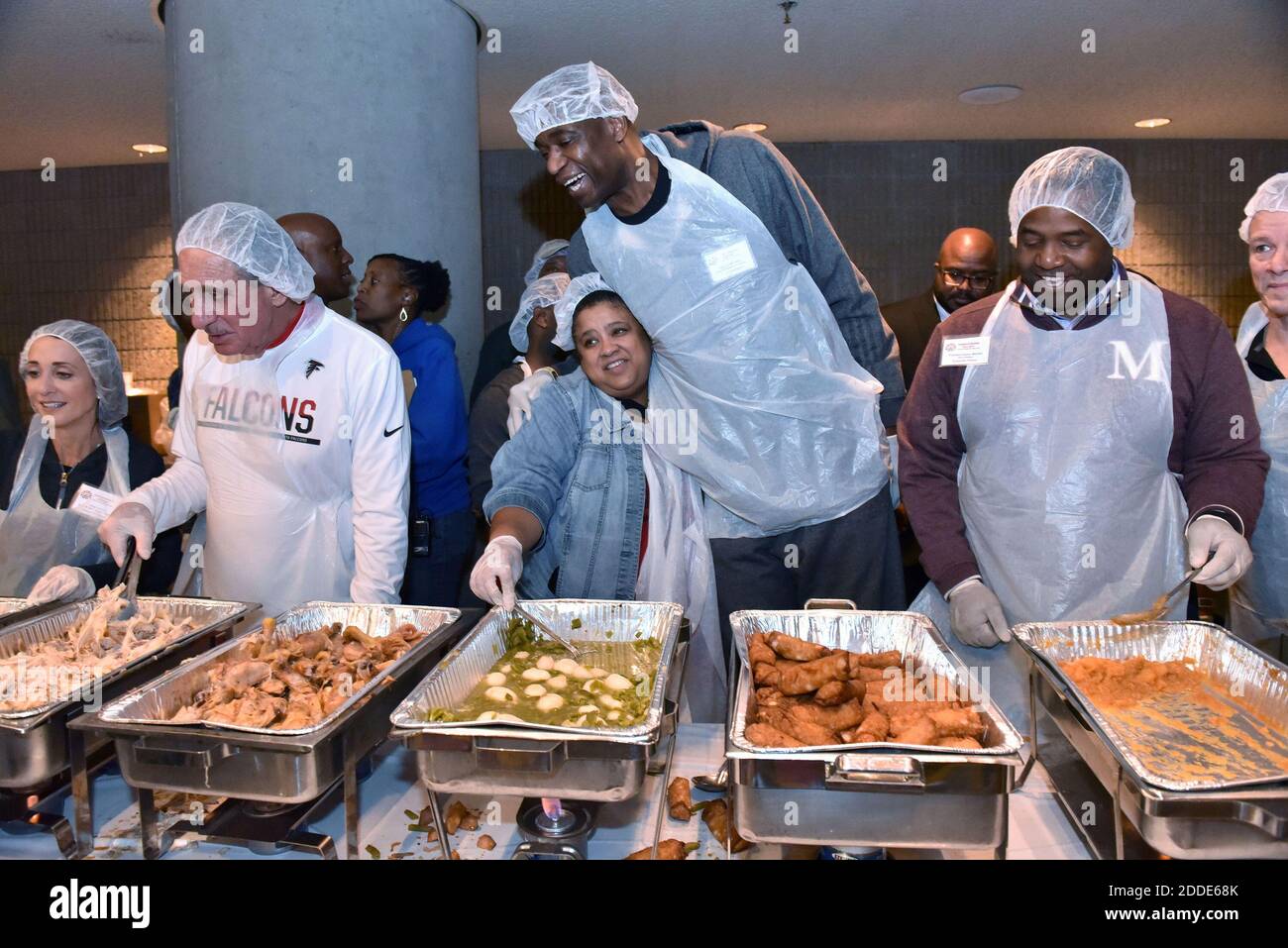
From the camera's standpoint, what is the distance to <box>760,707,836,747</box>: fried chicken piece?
1.24 metres

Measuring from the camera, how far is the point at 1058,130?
6234 millimetres

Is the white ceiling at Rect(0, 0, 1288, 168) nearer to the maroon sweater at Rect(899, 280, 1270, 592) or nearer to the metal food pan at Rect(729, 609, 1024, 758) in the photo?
the maroon sweater at Rect(899, 280, 1270, 592)

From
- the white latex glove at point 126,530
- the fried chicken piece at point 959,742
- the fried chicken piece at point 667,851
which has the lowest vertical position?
the fried chicken piece at point 667,851

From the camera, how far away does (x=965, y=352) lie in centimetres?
194

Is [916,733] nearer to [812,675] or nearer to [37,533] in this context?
[812,675]

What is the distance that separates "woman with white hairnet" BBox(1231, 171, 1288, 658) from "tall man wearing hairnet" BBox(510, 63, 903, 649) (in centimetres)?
82

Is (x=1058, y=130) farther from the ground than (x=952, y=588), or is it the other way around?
(x=1058, y=130)

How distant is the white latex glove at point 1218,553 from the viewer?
160 cm

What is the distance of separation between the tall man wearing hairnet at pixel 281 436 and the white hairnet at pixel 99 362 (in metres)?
0.54

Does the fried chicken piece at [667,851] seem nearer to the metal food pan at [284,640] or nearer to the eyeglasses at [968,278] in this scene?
the metal food pan at [284,640]

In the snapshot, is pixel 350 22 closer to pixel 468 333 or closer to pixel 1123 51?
pixel 468 333

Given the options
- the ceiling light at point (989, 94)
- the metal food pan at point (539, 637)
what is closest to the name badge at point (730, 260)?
the metal food pan at point (539, 637)

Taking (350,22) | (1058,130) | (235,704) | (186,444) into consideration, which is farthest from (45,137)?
(1058,130)
